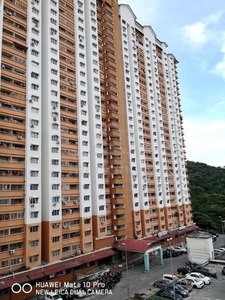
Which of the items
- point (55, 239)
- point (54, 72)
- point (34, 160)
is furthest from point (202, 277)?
point (54, 72)

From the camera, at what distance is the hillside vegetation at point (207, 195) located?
87.1 m

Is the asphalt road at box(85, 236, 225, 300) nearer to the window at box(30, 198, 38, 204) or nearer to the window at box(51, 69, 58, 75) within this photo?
the window at box(30, 198, 38, 204)

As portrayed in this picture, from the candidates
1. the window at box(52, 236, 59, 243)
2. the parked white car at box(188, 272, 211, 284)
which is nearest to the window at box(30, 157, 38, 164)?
the window at box(52, 236, 59, 243)

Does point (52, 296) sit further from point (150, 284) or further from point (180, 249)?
point (180, 249)

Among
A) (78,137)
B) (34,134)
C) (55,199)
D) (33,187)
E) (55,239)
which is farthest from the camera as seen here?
(78,137)

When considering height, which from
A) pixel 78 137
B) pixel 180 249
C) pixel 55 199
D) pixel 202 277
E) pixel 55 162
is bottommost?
pixel 180 249

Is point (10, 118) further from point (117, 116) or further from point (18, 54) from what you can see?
point (117, 116)

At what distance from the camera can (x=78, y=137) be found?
163 ft

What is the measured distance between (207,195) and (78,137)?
229 ft

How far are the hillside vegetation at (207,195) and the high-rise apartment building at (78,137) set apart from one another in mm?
14181

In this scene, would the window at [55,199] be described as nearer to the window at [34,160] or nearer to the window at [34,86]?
the window at [34,160]

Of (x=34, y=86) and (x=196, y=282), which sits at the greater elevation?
(x=34, y=86)

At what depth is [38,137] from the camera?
4228cm

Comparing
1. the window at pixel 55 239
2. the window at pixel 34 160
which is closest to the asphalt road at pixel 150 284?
the window at pixel 55 239
